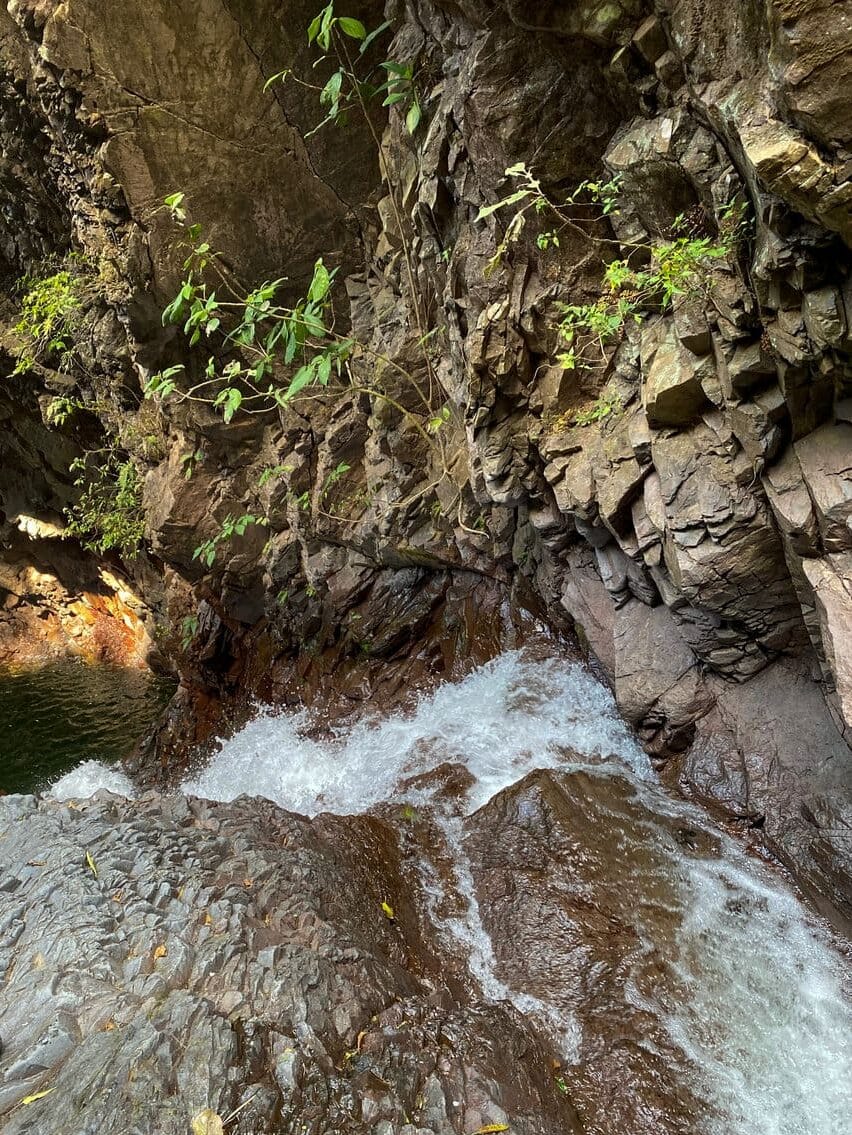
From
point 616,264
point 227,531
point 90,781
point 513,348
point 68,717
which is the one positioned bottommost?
point 68,717

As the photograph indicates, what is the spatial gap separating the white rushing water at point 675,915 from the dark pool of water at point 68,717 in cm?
487

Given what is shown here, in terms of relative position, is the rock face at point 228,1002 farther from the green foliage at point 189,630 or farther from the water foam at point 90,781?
the green foliage at point 189,630

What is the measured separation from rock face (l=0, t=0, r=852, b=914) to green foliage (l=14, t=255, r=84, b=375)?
0.32 m

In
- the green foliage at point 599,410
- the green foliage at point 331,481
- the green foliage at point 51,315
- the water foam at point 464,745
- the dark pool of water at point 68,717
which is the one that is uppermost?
the green foliage at point 51,315

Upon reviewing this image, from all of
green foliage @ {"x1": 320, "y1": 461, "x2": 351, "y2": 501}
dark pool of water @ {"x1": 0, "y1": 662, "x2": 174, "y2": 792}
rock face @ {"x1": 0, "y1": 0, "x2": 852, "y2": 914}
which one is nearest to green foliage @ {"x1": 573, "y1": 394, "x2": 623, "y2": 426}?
rock face @ {"x1": 0, "y1": 0, "x2": 852, "y2": 914}

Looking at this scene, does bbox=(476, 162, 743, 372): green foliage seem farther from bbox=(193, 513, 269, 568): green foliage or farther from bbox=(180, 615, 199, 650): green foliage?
bbox=(180, 615, 199, 650): green foliage

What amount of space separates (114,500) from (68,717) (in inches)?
162

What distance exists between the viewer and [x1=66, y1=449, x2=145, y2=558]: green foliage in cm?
928

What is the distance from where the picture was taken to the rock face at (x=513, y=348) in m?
2.70

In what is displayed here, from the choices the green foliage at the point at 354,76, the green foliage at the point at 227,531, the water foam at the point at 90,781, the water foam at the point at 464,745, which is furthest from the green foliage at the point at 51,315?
the water foam at the point at 464,745

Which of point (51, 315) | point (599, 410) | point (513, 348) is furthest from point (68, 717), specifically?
point (599, 410)

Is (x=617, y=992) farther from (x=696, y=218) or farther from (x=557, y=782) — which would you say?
(x=696, y=218)

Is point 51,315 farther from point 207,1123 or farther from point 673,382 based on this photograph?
point 207,1123

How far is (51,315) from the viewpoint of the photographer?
7.56 m
